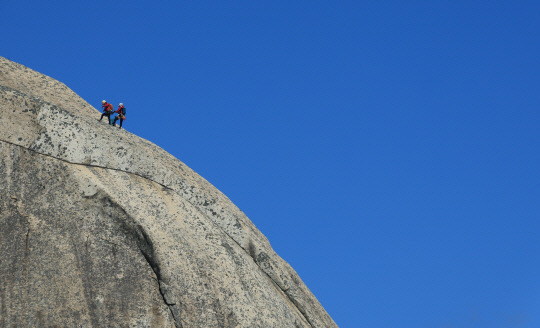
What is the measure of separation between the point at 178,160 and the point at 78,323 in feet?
24.9

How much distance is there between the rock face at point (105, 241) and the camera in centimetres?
1634

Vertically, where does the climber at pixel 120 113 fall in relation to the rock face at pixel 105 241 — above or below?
above

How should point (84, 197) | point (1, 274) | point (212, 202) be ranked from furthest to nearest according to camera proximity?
1. point (212, 202)
2. point (84, 197)
3. point (1, 274)

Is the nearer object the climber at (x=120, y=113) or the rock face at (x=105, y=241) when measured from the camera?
the rock face at (x=105, y=241)

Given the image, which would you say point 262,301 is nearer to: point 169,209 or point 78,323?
point 169,209

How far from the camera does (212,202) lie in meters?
20.1

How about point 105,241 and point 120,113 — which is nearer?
point 105,241

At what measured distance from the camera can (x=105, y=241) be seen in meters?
17.3

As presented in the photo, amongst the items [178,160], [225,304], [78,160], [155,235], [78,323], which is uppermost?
[178,160]

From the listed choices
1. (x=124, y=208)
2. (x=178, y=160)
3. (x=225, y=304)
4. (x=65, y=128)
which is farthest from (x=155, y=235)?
(x=178, y=160)

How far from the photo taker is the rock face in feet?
53.6

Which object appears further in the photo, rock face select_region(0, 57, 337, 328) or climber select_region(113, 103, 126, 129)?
climber select_region(113, 103, 126, 129)

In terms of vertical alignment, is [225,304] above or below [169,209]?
below

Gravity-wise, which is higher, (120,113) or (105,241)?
(120,113)
